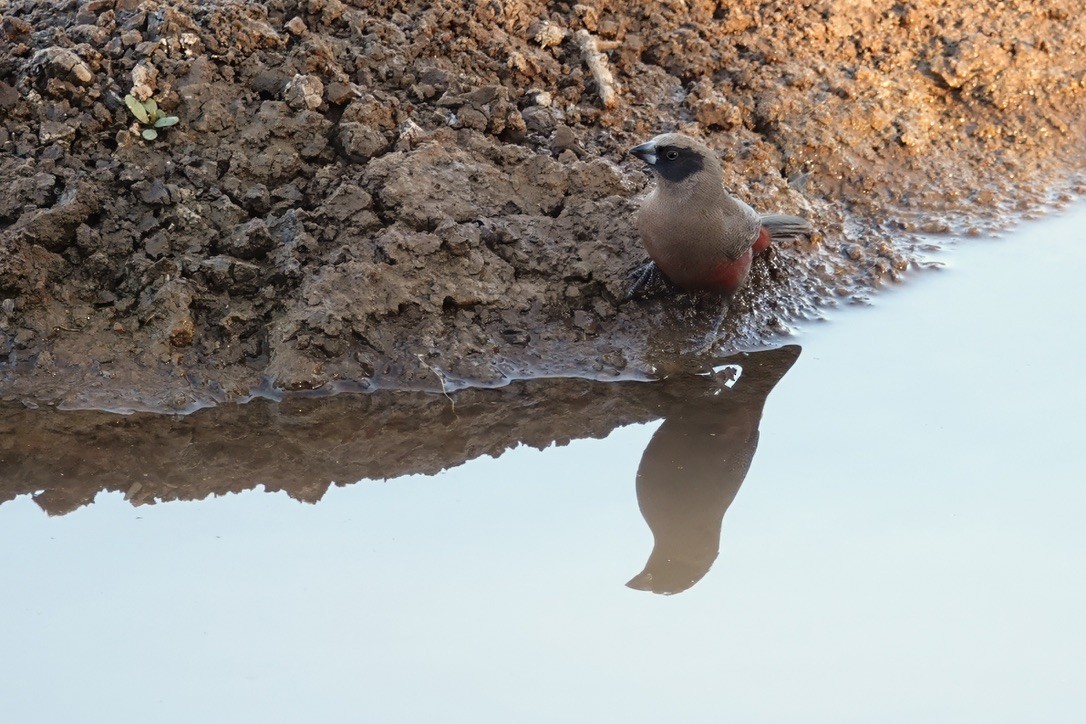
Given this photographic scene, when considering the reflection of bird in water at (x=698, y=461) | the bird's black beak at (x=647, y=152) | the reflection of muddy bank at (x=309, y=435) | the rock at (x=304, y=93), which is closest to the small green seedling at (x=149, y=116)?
the rock at (x=304, y=93)

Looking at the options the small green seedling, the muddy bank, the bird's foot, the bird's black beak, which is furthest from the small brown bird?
the small green seedling

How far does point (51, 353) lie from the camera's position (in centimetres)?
449

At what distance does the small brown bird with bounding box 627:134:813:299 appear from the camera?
457 cm

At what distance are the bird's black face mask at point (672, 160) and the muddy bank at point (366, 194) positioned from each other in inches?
20.2

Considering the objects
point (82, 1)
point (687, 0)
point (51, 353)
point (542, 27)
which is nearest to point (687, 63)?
point (687, 0)

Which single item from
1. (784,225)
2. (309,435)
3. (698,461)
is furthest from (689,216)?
(309,435)

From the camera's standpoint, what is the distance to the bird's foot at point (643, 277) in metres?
4.92

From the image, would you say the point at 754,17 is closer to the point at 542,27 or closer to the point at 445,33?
→ the point at 542,27

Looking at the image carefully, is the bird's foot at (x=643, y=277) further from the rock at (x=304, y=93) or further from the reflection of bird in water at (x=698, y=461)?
the rock at (x=304, y=93)

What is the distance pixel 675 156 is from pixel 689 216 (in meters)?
0.25

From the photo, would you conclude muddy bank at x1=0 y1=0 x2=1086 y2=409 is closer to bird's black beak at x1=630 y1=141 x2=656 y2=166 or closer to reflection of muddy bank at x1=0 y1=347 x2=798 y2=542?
reflection of muddy bank at x1=0 y1=347 x2=798 y2=542

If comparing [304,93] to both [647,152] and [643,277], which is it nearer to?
[647,152]

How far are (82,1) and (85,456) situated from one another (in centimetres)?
222

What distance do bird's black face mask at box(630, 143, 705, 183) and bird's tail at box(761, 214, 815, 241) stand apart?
0.62 metres
